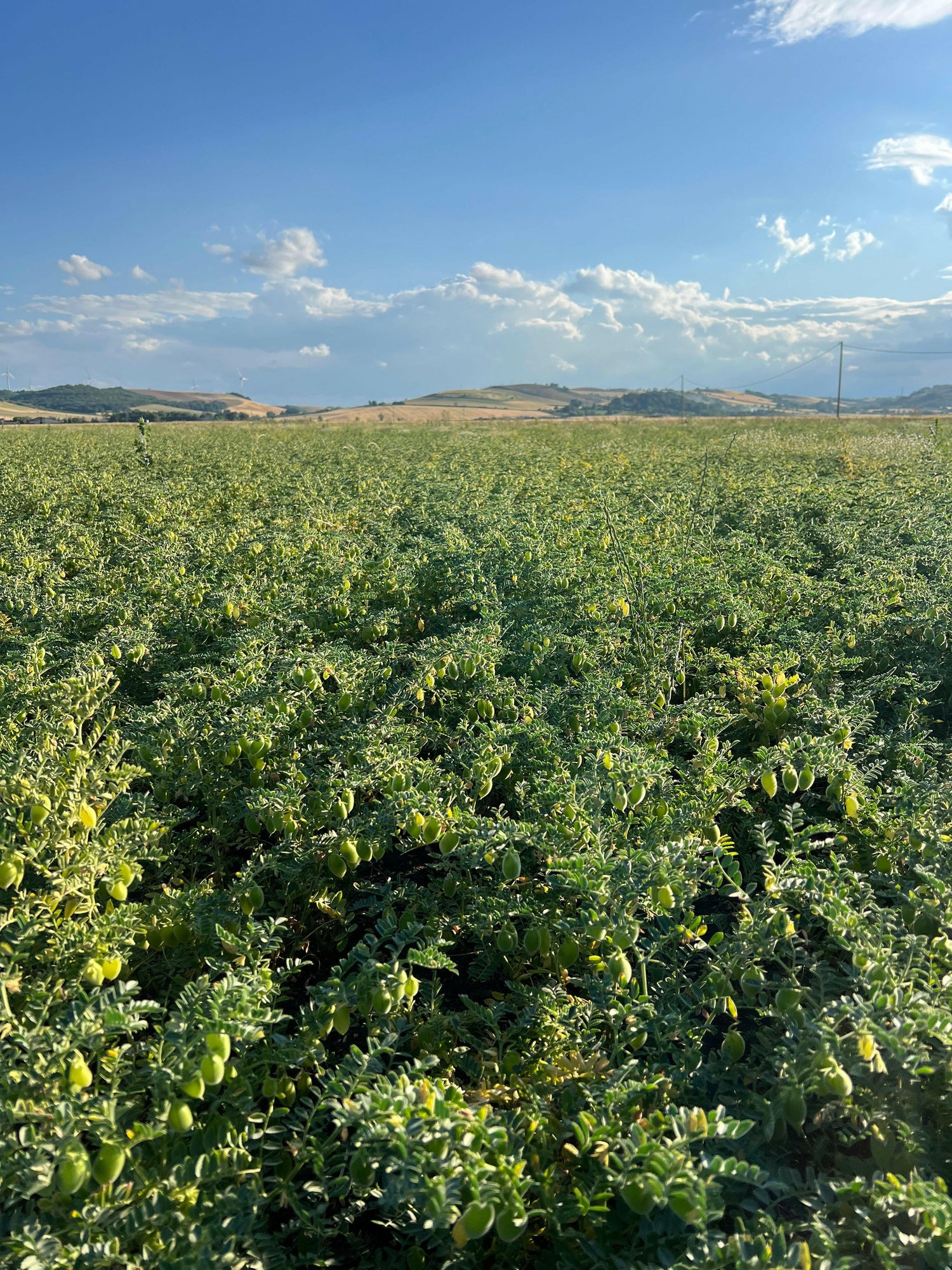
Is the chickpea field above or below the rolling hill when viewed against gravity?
below

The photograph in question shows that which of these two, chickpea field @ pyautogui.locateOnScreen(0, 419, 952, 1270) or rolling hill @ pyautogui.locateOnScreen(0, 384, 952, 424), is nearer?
chickpea field @ pyautogui.locateOnScreen(0, 419, 952, 1270)

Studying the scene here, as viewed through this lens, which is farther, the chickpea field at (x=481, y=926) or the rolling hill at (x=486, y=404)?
the rolling hill at (x=486, y=404)

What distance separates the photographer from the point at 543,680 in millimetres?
4676

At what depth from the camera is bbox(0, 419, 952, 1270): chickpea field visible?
5.83ft

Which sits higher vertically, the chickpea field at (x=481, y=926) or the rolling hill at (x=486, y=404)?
the rolling hill at (x=486, y=404)

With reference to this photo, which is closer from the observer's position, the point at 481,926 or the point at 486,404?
the point at 481,926

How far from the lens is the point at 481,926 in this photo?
2727 millimetres

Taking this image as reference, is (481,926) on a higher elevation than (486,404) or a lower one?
lower

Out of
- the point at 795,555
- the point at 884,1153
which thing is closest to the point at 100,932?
the point at 884,1153

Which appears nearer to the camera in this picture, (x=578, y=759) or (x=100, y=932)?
(x=100, y=932)

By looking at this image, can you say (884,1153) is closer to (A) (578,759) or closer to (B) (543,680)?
(A) (578,759)

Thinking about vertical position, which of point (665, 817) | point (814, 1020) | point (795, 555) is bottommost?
point (814, 1020)

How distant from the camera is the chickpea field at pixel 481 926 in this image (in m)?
1.78

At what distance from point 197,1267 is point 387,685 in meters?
2.94
